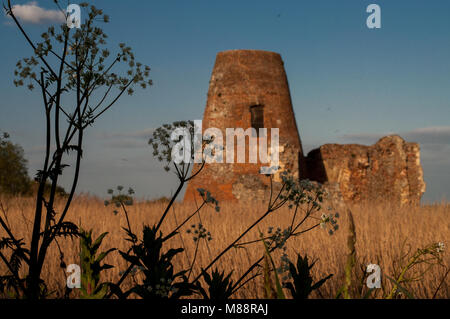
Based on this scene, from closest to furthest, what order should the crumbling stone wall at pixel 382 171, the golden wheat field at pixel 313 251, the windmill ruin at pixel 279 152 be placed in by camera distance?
the golden wheat field at pixel 313 251 → the windmill ruin at pixel 279 152 → the crumbling stone wall at pixel 382 171

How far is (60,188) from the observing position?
814 inches

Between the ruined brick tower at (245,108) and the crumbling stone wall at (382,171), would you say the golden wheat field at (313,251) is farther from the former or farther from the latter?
the crumbling stone wall at (382,171)

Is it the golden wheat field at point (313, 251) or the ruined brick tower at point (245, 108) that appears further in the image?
the ruined brick tower at point (245, 108)

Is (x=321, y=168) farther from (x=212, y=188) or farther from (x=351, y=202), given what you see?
(x=212, y=188)

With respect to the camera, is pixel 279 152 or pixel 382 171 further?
pixel 382 171

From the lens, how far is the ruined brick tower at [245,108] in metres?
17.8

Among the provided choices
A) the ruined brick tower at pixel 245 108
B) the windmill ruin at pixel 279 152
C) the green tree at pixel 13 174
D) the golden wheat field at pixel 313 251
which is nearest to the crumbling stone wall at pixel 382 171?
the windmill ruin at pixel 279 152

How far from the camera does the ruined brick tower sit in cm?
1775

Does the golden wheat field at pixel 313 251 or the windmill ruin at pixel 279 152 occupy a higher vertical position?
the windmill ruin at pixel 279 152

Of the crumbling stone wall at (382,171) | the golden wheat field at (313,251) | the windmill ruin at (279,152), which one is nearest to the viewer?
the golden wheat field at (313,251)

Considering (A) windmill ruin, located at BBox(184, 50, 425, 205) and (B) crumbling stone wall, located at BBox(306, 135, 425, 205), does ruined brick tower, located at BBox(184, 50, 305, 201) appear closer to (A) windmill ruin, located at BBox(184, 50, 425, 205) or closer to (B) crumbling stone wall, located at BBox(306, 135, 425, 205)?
(A) windmill ruin, located at BBox(184, 50, 425, 205)

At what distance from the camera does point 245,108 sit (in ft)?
59.2

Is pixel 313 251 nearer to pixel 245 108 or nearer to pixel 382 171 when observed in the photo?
pixel 245 108

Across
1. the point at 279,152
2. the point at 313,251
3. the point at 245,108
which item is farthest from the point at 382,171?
the point at 313,251
